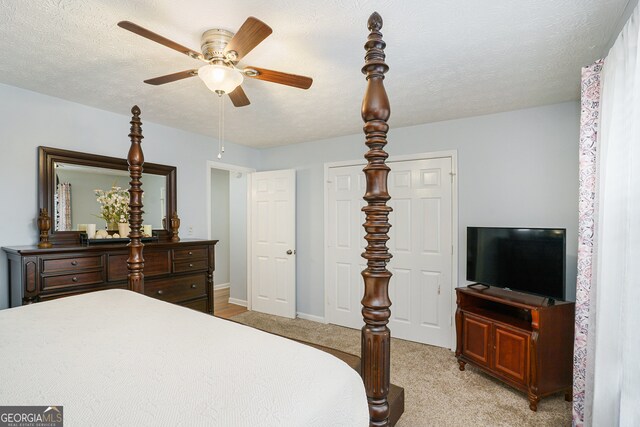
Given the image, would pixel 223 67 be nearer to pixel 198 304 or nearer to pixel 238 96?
pixel 238 96

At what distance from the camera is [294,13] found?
1.56 meters

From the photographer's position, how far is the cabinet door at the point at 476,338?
2.62 metres

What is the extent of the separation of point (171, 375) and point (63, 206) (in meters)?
2.65

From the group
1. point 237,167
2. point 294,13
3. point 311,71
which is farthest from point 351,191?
point 294,13

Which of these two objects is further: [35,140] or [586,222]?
[35,140]

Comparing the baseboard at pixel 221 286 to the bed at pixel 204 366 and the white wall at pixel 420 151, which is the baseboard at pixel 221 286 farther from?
the bed at pixel 204 366

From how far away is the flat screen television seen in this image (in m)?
2.36

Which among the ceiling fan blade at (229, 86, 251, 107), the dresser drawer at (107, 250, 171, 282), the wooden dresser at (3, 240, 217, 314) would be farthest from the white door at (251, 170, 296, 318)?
the ceiling fan blade at (229, 86, 251, 107)

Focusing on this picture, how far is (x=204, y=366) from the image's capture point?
38.1 inches

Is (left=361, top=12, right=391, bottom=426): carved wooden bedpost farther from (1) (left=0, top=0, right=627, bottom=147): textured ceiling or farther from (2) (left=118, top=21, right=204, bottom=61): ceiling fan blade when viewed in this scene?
(2) (left=118, top=21, right=204, bottom=61): ceiling fan blade

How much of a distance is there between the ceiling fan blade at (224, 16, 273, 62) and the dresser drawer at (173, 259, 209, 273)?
2.18m

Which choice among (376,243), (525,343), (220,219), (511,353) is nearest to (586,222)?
(525,343)

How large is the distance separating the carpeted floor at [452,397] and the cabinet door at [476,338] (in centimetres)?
19

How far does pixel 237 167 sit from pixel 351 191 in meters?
1.65
